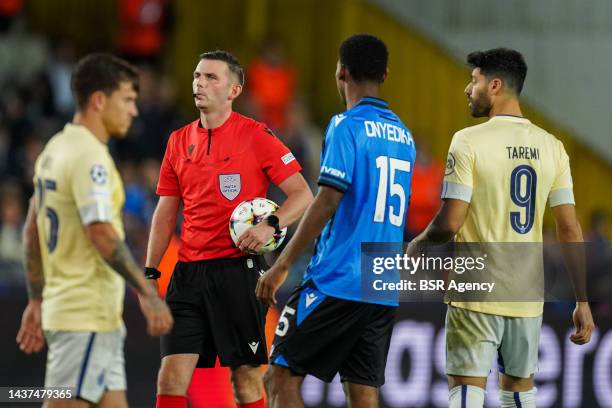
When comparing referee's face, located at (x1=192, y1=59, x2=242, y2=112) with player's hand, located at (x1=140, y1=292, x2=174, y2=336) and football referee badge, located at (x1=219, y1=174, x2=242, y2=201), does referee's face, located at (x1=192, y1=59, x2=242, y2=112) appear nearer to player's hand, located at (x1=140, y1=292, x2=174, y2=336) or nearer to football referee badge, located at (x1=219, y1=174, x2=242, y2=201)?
football referee badge, located at (x1=219, y1=174, x2=242, y2=201)

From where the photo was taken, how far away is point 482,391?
661 cm

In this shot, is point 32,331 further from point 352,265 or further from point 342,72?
point 342,72

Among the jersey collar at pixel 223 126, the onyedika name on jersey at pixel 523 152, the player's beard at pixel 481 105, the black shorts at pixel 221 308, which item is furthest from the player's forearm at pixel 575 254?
the jersey collar at pixel 223 126

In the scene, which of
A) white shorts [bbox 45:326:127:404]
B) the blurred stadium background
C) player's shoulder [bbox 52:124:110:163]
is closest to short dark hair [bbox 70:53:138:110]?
player's shoulder [bbox 52:124:110:163]

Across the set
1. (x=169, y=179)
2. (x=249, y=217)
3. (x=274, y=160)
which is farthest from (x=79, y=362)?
(x=274, y=160)

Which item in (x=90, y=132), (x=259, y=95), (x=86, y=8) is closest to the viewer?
(x=90, y=132)

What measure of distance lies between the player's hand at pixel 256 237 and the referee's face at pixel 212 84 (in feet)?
2.83

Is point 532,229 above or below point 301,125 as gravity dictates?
below

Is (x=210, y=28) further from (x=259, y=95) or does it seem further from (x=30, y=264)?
(x=30, y=264)

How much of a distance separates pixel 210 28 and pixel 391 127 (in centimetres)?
1113

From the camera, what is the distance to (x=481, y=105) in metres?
6.84

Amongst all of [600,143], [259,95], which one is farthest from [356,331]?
[600,143]

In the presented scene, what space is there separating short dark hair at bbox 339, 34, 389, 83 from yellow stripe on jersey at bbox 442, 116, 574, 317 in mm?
622

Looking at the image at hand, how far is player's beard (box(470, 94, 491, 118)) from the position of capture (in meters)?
6.82
